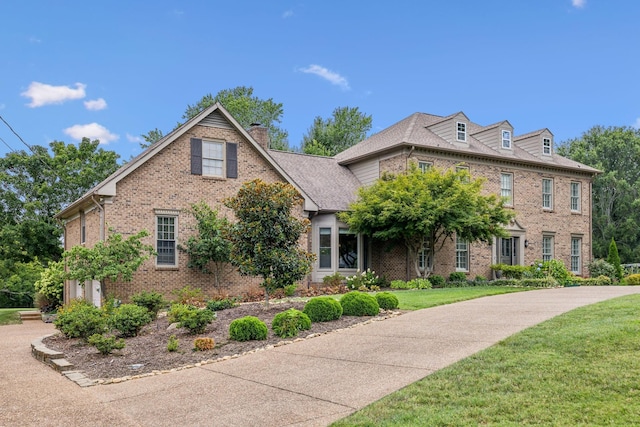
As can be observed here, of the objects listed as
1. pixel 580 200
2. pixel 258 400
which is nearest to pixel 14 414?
pixel 258 400

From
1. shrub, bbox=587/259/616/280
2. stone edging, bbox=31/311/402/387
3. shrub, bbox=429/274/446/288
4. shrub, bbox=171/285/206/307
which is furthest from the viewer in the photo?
shrub, bbox=587/259/616/280

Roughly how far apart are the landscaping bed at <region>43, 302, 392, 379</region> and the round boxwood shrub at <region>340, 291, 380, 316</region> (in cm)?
21

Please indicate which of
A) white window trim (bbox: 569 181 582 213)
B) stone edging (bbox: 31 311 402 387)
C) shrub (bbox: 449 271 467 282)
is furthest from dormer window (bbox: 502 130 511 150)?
stone edging (bbox: 31 311 402 387)

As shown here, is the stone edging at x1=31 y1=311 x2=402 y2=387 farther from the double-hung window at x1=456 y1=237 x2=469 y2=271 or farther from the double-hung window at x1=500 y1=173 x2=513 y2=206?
the double-hung window at x1=500 y1=173 x2=513 y2=206

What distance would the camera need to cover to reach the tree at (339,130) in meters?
47.3

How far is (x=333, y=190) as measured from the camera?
Answer: 2550cm

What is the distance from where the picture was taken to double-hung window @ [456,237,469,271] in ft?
86.5

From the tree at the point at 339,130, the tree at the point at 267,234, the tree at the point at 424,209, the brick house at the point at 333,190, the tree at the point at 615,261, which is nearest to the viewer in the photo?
the tree at the point at 267,234

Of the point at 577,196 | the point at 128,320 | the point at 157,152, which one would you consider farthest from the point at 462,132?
the point at 128,320

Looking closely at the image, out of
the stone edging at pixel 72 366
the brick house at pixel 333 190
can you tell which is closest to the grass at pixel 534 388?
the stone edging at pixel 72 366

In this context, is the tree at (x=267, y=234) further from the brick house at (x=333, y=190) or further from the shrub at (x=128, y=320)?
the brick house at (x=333, y=190)

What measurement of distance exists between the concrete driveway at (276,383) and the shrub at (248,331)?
83cm

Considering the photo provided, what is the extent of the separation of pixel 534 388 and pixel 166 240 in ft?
49.6

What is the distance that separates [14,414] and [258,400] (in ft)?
9.69
